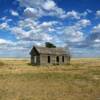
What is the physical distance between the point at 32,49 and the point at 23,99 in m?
41.8

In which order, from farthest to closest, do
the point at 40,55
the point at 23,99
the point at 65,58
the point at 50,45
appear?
1. the point at 50,45
2. the point at 65,58
3. the point at 40,55
4. the point at 23,99

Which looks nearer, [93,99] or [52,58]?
[93,99]

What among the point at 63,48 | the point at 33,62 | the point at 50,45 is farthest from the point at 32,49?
the point at 50,45

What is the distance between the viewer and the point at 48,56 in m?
53.5

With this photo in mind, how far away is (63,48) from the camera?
58.1 m

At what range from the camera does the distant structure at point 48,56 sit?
2046 inches

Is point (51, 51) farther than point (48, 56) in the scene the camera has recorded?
Yes

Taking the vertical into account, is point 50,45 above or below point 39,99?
above

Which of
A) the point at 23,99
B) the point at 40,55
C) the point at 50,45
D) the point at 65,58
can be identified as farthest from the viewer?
the point at 50,45

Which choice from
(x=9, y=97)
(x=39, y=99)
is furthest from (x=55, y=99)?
(x=9, y=97)

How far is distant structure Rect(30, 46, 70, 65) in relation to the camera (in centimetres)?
5197

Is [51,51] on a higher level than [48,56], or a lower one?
higher

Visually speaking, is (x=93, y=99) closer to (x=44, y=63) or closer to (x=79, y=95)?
(x=79, y=95)

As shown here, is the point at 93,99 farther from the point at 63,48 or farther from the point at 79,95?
the point at 63,48
